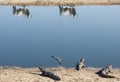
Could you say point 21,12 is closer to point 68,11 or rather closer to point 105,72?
point 68,11

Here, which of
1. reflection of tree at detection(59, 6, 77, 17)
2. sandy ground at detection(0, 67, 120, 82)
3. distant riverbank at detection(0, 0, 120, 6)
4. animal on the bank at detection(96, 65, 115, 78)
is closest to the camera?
sandy ground at detection(0, 67, 120, 82)

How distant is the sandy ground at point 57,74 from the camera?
70.3ft

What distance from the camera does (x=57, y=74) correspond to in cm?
2245

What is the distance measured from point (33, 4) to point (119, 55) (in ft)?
68.3

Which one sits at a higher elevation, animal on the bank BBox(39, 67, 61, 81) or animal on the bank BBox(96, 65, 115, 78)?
animal on the bank BBox(39, 67, 61, 81)

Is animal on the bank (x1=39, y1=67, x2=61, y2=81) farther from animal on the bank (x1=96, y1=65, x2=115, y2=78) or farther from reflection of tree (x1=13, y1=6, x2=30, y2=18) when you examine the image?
reflection of tree (x1=13, y1=6, x2=30, y2=18)

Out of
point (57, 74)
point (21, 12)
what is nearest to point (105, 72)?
point (57, 74)

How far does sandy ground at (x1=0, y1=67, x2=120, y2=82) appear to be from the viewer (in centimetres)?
2144

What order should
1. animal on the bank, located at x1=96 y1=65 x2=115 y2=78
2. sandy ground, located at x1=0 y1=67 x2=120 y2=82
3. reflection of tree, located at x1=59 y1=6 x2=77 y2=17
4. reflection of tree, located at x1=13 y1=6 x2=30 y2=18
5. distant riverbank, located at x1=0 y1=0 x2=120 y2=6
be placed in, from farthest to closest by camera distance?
1. distant riverbank, located at x1=0 y1=0 x2=120 y2=6
2. reflection of tree, located at x1=59 y1=6 x2=77 y2=17
3. reflection of tree, located at x1=13 y1=6 x2=30 y2=18
4. animal on the bank, located at x1=96 y1=65 x2=115 y2=78
5. sandy ground, located at x1=0 y1=67 x2=120 y2=82

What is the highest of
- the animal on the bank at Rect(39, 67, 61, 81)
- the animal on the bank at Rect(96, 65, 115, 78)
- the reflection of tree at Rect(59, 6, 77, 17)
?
the animal on the bank at Rect(39, 67, 61, 81)

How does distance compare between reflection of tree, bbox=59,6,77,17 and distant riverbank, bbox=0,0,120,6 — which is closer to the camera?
reflection of tree, bbox=59,6,77,17

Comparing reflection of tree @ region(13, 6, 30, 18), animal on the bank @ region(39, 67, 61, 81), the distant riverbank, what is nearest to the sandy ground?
animal on the bank @ region(39, 67, 61, 81)

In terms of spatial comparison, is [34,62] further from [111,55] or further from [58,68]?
[111,55]

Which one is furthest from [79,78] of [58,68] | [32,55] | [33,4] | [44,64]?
[33,4]
